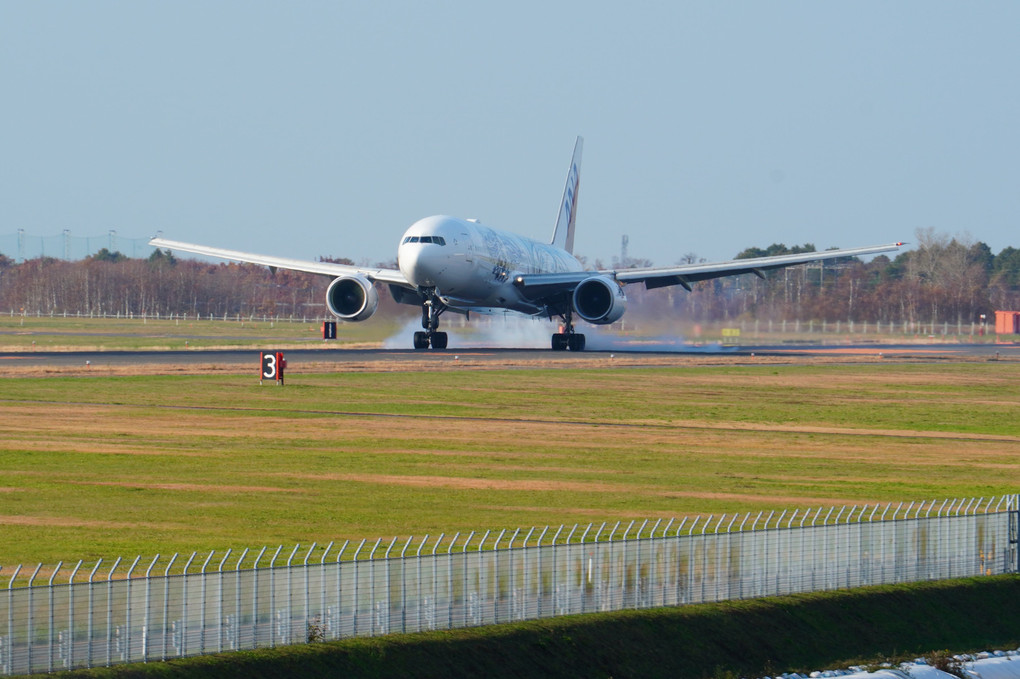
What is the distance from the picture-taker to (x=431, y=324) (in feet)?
267

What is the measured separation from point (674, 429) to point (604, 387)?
583 inches

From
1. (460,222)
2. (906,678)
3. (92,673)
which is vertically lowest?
(906,678)

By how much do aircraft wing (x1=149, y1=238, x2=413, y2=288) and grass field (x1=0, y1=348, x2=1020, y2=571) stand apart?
16357 mm

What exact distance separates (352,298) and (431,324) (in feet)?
16.1

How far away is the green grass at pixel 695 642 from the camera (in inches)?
703

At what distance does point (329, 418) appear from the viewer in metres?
46.5

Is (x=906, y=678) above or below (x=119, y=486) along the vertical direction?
below

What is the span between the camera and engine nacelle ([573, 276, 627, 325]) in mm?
81312

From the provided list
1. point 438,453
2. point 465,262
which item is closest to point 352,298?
point 465,262

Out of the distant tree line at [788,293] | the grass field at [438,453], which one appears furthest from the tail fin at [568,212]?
the grass field at [438,453]

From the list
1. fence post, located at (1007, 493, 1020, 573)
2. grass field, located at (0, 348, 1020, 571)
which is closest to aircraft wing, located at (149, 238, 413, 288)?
grass field, located at (0, 348, 1020, 571)

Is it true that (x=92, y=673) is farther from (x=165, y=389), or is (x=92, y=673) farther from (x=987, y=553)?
(x=165, y=389)

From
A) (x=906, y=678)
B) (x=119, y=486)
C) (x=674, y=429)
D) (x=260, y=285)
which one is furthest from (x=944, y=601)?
(x=260, y=285)

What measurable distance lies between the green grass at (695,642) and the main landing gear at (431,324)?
2122 inches
